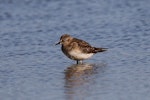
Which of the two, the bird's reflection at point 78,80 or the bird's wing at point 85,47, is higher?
the bird's wing at point 85,47

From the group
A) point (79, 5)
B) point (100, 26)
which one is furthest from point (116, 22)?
point (79, 5)

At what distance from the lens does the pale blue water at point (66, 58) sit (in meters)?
10.3

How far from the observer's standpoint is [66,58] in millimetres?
13219

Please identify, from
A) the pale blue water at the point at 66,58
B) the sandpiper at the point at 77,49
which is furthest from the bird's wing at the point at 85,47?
the pale blue water at the point at 66,58

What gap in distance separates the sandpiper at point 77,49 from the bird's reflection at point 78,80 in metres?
0.25

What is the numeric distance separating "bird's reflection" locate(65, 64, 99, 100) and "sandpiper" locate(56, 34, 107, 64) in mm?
252

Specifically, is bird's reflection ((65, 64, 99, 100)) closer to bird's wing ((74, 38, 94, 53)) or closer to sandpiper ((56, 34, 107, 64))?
sandpiper ((56, 34, 107, 64))

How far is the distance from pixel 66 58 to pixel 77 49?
0.31m

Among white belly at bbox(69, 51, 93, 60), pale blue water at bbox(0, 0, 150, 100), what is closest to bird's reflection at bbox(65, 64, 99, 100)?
pale blue water at bbox(0, 0, 150, 100)

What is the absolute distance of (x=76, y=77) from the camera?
37.3ft

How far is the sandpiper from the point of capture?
1284 centimetres

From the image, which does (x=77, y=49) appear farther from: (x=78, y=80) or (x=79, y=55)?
(x=78, y=80)

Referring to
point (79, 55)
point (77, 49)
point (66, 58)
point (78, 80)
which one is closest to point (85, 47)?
point (77, 49)

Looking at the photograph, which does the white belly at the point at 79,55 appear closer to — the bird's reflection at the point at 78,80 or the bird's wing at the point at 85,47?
the bird's wing at the point at 85,47
